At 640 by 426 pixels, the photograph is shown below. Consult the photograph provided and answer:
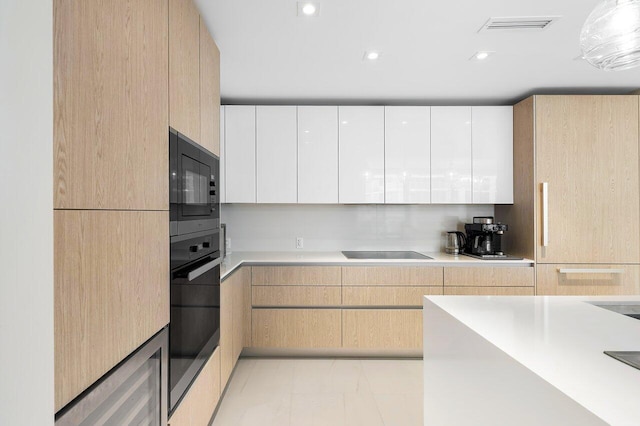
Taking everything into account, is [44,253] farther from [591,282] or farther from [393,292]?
[591,282]

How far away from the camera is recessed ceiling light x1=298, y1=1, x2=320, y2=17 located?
6.11 ft

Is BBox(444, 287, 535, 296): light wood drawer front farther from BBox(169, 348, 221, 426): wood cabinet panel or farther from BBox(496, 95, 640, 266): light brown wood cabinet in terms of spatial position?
BBox(169, 348, 221, 426): wood cabinet panel

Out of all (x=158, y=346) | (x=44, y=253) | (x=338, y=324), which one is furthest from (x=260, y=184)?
(x=44, y=253)

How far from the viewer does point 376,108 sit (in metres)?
3.42

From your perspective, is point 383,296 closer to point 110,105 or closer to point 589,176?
point 589,176

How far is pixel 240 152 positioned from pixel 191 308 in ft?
6.48

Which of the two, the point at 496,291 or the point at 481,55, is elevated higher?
the point at 481,55

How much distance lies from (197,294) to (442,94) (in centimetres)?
271

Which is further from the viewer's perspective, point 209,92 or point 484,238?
point 484,238

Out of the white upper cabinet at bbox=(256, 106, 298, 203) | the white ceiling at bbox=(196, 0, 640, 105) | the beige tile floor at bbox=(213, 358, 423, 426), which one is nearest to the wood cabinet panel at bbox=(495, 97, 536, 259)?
the white ceiling at bbox=(196, 0, 640, 105)

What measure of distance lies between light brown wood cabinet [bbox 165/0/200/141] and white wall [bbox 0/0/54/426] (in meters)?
0.87

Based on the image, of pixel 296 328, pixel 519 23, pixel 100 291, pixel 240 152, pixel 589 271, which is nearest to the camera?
pixel 100 291

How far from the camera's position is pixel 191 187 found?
1721 millimetres

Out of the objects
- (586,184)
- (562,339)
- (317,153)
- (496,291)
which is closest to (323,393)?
(496,291)
